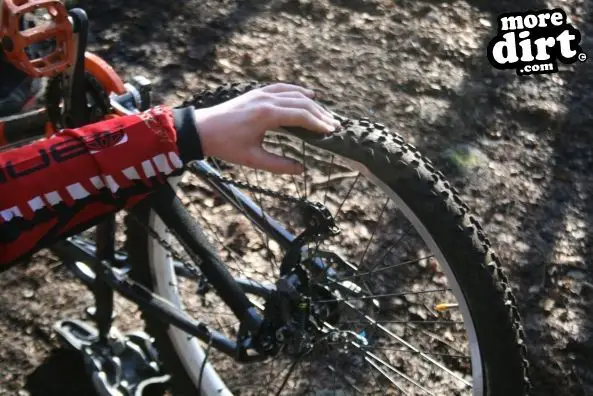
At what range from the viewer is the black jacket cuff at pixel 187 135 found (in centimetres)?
164

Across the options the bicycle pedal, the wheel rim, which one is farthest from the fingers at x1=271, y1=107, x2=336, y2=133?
the bicycle pedal

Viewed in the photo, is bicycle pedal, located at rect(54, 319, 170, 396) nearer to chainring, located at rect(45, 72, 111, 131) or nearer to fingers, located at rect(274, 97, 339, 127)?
chainring, located at rect(45, 72, 111, 131)

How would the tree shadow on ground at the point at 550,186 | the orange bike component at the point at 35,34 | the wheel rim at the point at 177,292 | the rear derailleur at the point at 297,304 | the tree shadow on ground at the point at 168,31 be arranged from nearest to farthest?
the orange bike component at the point at 35,34 < the wheel rim at the point at 177,292 < the rear derailleur at the point at 297,304 < the tree shadow on ground at the point at 550,186 < the tree shadow on ground at the point at 168,31

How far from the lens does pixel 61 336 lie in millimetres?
2594

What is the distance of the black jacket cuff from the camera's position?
1.64m

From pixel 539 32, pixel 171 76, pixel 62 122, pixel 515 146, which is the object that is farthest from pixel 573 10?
pixel 62 122

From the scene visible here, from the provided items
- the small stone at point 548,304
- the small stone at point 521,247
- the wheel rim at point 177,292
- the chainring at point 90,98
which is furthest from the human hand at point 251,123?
the small stone at point 521,247

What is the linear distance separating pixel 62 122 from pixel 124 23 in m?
2.30

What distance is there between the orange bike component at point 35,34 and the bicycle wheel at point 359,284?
0.37 meters

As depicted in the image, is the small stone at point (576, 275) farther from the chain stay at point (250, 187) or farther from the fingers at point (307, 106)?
the fingers at point (307, 106)

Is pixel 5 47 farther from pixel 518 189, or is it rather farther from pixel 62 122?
pixel 518 189

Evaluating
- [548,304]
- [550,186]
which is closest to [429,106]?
[550,186]
